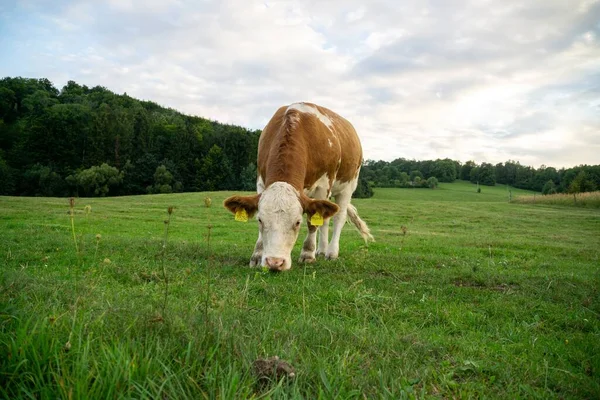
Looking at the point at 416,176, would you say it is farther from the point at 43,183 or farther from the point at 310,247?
the point at 310,247

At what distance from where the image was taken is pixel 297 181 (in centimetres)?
646

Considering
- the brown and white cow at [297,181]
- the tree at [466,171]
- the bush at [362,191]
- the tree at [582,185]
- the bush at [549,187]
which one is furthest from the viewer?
the tree at [466,171]

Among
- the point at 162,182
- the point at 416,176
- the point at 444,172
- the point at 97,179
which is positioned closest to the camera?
the point at 97,179

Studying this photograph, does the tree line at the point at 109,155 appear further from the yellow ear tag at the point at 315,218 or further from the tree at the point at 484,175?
the tree at the point at 484,175

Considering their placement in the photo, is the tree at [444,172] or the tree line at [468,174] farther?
the tree at [444,172]

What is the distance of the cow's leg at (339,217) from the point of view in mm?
8234

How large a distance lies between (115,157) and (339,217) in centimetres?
7414

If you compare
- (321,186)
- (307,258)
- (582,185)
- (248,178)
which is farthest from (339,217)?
(582,185)

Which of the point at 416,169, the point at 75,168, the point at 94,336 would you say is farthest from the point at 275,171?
the point at 416,169

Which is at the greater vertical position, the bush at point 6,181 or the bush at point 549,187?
the bush at point 549,187

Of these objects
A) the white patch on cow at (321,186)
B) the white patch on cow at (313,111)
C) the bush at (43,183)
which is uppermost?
the white patch on cow at (313,111)

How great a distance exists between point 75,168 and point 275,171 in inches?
2967

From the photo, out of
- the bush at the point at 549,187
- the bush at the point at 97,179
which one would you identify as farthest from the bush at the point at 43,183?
the bush at the point at 549,187

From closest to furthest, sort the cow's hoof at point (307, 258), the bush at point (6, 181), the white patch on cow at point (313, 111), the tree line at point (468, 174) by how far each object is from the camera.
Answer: the cow's hoof at point (307, 258) → the white patch on cow at point (313, 111) → the bush at point (6, 181) → the tree line at point (468, 174)
